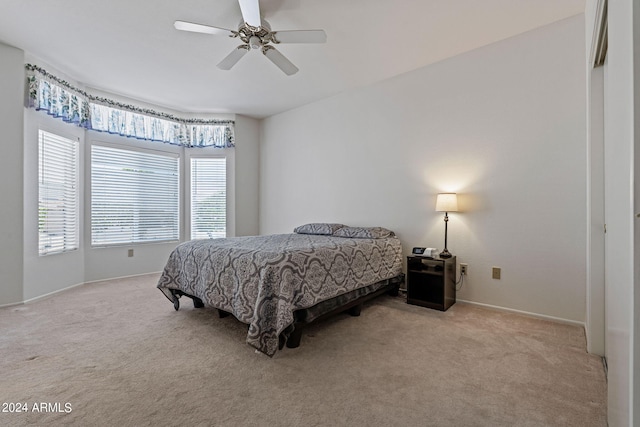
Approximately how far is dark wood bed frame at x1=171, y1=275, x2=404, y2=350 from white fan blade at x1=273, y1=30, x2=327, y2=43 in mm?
2236

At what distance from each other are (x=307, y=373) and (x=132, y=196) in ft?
14.1

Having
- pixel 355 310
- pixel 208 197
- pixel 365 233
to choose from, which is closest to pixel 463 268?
pixel 365 233

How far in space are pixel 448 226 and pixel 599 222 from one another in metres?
1.45

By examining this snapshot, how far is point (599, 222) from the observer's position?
203cm

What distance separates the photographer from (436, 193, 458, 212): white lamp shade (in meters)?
3.13

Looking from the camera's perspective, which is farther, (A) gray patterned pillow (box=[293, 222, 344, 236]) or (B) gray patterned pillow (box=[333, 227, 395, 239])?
(A) gray patterned pillow (box=[293, 222, 344, 236])

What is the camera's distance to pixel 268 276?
82.3 inches

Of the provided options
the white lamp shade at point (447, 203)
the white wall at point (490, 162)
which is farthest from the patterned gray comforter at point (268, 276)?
the white wall at point (490, 162)

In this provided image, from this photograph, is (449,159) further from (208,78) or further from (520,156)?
(208,78)

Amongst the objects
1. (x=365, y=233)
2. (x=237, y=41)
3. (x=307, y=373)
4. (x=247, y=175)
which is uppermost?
(x=237, y=41)

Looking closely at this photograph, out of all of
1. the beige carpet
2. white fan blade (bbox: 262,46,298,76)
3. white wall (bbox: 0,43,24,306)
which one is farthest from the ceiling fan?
the beige carpet

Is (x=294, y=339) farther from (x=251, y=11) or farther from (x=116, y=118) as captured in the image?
(x=116, y=118)

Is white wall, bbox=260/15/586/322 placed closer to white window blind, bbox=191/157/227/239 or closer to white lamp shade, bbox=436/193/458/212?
white lamp shade, bbox=436/193/458/212

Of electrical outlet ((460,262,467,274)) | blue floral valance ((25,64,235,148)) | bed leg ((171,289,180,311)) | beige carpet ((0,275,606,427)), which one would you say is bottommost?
beige carpet ((0,275,606,427))
